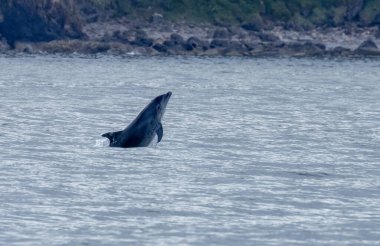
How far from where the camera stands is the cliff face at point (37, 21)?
366 ft

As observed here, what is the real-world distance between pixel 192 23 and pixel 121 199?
393ft

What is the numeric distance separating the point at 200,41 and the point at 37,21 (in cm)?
1442

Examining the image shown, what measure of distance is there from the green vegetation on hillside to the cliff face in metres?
23.1

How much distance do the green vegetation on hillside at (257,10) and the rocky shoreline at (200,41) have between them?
3.43 meters

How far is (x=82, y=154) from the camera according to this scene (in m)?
26.5

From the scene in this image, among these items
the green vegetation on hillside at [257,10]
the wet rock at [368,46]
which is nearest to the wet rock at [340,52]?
the wet rock at [368,46]

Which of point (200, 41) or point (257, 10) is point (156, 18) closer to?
point (257, 10)

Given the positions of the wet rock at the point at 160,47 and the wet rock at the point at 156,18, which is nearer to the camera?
the wet rock at the point at 160,47

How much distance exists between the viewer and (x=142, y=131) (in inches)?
1083

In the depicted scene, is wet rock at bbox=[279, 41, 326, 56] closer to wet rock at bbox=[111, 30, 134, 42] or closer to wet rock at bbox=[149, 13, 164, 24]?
wet rock at bbox=[111, 30, 134, 42]

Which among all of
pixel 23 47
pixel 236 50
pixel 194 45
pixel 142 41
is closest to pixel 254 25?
pixel 142 41

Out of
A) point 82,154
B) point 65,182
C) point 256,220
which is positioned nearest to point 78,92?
point 82,154

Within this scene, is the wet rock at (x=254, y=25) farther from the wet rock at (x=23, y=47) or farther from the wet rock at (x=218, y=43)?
the wet rock at (x=23, y=47)

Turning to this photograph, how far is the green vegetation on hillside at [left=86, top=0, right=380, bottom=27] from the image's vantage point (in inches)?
5640
